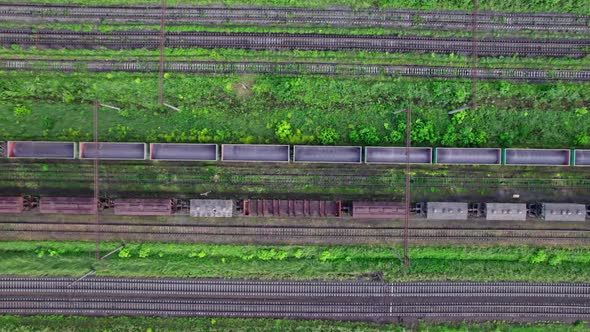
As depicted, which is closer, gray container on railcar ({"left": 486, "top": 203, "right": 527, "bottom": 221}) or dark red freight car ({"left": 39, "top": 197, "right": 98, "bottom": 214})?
dark red freight car ({"left": 39, "top": 197, "right": 98, "bottom": 214})

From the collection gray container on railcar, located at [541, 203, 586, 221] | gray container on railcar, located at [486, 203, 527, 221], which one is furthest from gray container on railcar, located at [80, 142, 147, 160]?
gray container on railcar, located at [541, 203, 586, 221]

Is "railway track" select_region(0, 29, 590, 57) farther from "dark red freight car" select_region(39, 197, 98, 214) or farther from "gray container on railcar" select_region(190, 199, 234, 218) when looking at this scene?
"gray container on railcar" select_region(190, 199, 234, 218)

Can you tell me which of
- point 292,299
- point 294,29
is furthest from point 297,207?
point 294,29

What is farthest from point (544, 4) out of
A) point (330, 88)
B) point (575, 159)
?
point (330, 88)

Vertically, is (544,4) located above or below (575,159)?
above

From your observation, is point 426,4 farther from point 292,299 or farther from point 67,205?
point 67,205

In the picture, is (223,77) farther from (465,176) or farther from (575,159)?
(575,159)

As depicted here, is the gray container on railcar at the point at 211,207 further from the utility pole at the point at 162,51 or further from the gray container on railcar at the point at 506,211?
the gray container on railcar at the point at 506,211
